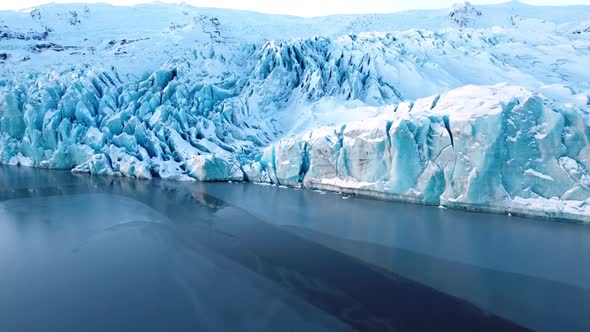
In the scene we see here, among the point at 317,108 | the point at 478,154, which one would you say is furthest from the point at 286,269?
the point at 317,108

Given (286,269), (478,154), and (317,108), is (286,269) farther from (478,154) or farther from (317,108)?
(317,108)

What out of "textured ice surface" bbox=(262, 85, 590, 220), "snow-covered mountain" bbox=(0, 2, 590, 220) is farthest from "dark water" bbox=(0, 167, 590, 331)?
"snow-covered mountain" bbox=(0, 2, 590, 220)

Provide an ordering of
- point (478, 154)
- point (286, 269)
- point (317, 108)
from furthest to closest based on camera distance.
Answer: point (317, 108) → point (478, 154) → point (286, 269)

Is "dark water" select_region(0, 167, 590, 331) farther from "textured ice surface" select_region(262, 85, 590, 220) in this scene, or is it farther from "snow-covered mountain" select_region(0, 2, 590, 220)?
"snow-covered mountain" select_region(0, 2, 590, 220)

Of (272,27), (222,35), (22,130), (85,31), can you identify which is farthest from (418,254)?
(85,31)

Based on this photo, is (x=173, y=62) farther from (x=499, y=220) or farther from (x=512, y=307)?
(x=512, y=307)

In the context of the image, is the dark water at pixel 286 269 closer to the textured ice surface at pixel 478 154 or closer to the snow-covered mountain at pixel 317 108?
the textured ice surface at pixel 478 154
